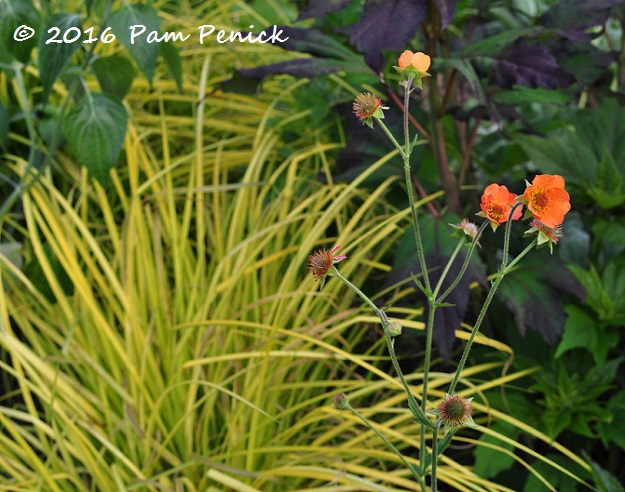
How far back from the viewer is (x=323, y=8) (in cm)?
Result: 119

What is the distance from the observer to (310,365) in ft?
4.47

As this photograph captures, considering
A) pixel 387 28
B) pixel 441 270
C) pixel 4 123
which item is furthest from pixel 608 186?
pixel 4 123

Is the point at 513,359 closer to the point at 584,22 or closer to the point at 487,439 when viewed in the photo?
the point at 487,439

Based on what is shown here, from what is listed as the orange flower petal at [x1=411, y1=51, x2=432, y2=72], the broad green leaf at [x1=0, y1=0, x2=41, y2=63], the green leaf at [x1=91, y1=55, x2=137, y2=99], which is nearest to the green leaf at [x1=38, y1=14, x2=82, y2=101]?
the broad green leaf at [x1=0, y1=0, x2=41, y2=63]

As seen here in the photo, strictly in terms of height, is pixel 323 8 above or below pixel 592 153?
above

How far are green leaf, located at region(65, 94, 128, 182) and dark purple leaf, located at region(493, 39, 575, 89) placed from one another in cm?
58

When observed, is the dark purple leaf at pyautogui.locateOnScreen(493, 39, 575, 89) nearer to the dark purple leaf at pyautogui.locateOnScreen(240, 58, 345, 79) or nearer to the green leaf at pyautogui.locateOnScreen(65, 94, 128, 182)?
the dark purple leaf at pyautogui.locateOnScreen(240, 58, 345, 79)

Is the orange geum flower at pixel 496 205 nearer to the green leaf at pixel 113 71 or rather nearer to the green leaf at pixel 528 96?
the green leaf at pixel 528 96

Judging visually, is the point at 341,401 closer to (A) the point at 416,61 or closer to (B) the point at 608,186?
(A) the point at 416,61

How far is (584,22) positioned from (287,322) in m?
0.71

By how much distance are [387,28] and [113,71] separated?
481 millimetres

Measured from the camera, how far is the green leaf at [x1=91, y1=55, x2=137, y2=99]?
1.28 metres

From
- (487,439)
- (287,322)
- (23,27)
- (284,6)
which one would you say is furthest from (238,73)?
(284,6)

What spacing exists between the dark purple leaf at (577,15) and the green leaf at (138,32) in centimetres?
63
